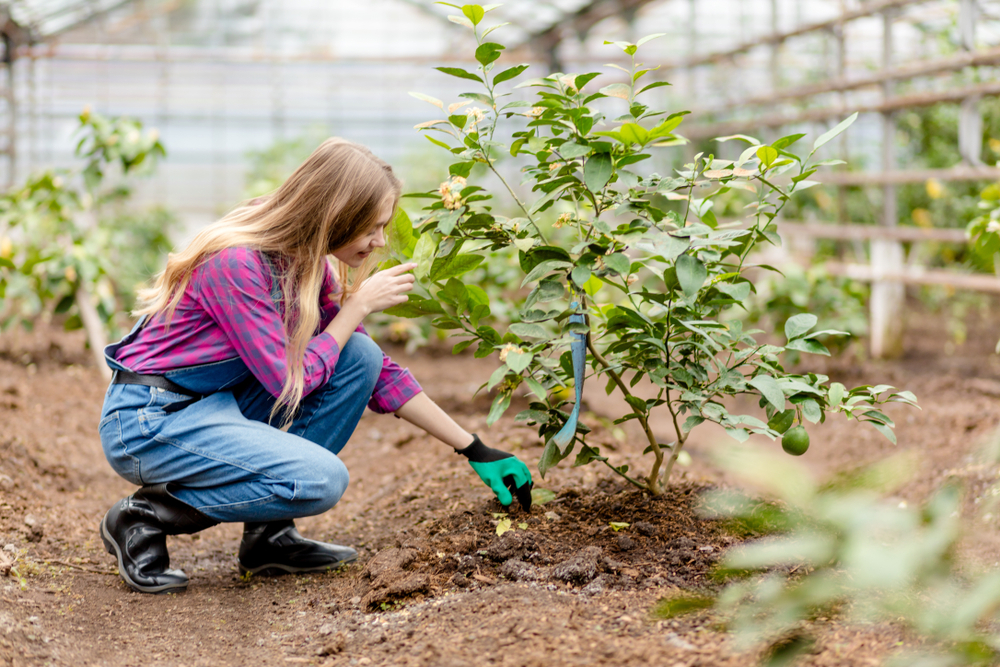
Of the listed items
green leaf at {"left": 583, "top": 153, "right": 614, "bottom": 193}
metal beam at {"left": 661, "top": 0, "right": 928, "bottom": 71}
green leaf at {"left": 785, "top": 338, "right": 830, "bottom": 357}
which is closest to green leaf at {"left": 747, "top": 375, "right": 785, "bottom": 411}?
green leaf at {"left": 785, "top": 338, "right": 830, "bottom": 357}

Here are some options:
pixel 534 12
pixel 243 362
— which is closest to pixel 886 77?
pixel 243 362

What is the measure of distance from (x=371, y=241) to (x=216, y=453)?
21.3 inches

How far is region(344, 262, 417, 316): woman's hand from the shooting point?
170 cm

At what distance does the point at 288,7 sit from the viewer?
9.38m

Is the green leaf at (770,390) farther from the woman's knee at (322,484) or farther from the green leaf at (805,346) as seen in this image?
the woman's knee at (322,484)

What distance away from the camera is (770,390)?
148cm

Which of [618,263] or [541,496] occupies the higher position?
[618,263]

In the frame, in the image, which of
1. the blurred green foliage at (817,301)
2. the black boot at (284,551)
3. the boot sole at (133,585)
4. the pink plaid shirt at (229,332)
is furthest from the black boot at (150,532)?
the blurred green foliage at (817,301)

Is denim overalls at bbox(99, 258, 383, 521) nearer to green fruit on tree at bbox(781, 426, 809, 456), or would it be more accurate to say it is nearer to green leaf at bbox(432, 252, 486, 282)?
green leaf at bbox(432, 252, 486, 282)

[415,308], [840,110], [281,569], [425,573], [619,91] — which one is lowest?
[281,569]

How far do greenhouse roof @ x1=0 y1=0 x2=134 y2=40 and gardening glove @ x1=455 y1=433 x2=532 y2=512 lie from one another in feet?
23.8

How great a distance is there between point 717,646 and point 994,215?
1.64m

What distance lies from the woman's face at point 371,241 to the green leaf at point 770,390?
0.80 meters

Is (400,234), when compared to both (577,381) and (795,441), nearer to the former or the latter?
(577,381)
